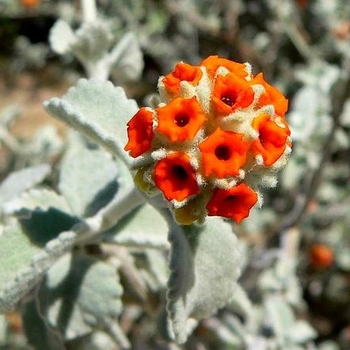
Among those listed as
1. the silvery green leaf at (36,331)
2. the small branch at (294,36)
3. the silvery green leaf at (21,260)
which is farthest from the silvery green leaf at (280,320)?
the small branch at (294,36)

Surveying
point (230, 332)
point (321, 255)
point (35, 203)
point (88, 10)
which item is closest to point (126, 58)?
point (88, 10)

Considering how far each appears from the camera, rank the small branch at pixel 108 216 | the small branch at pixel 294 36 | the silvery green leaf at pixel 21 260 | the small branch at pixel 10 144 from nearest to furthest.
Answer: the silvery green leaf at pixel 21 260, the small branch at pixel 108 216, the small branch at pixel 10 144, the small branch at pixel 294 36

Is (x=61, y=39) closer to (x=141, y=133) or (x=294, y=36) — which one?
(x=141, y=133)

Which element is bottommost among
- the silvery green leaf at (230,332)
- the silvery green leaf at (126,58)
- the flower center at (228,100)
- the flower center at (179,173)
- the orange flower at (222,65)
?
the silvery green leaf at (230,332)

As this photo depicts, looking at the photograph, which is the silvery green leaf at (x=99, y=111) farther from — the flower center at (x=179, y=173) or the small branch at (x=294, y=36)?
the small branch at (x=294, y=36)

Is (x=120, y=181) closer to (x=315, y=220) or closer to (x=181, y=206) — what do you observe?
(x=181, y=206)

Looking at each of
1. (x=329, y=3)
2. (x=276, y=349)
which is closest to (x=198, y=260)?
(x=276, y=349)

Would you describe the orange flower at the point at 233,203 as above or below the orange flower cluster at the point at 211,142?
below
